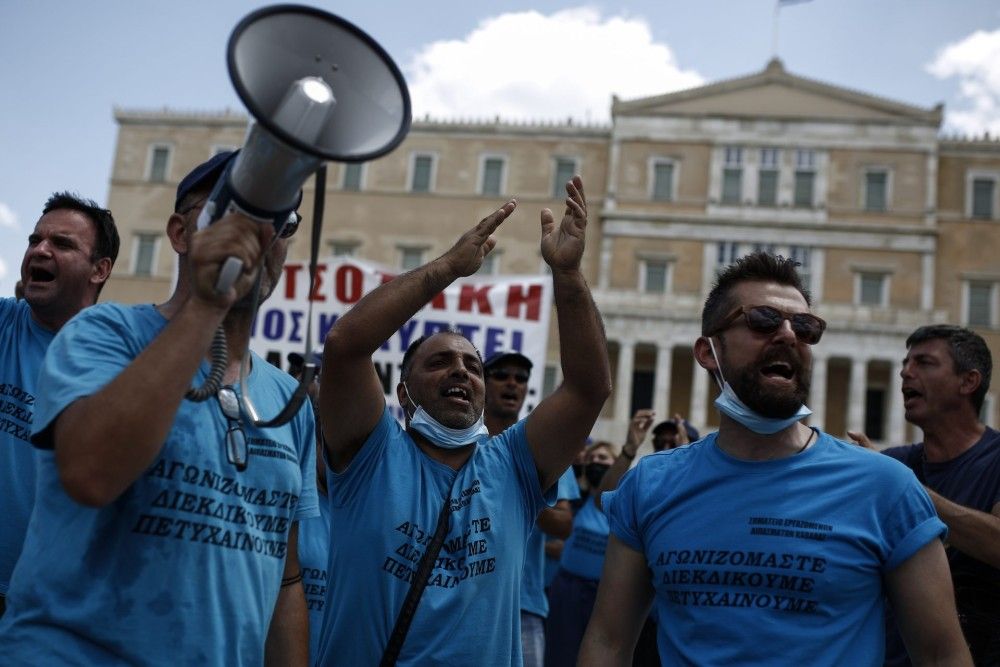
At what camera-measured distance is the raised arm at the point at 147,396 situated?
67.4 inches

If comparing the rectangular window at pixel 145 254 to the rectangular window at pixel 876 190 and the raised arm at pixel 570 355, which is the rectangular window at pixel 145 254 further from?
the raised arm at pixel 570 355

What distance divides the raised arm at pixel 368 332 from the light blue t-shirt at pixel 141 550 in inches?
34.6

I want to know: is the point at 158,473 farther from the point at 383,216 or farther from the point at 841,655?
the point at 383,216

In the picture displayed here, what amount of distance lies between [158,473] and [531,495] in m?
1.59

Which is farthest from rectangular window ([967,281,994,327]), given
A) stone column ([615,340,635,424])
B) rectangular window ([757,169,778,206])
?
stone column ([615,340,635,424])

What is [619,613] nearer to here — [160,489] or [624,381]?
[160,489]

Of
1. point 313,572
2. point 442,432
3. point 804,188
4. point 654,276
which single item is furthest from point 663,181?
point 442,432

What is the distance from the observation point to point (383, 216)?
36188 mm

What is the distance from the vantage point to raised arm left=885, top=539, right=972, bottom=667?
243 cm

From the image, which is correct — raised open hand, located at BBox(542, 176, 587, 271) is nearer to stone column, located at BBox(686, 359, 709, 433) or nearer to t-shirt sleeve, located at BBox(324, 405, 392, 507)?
t-shirt sleeve, located at BBox(324, 405, 392, 507)

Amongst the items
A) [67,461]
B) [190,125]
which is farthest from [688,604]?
[190,125]

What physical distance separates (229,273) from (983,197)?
120 ft

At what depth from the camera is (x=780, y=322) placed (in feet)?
9.26

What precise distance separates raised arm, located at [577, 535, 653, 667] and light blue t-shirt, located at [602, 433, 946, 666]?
3.9 inches
